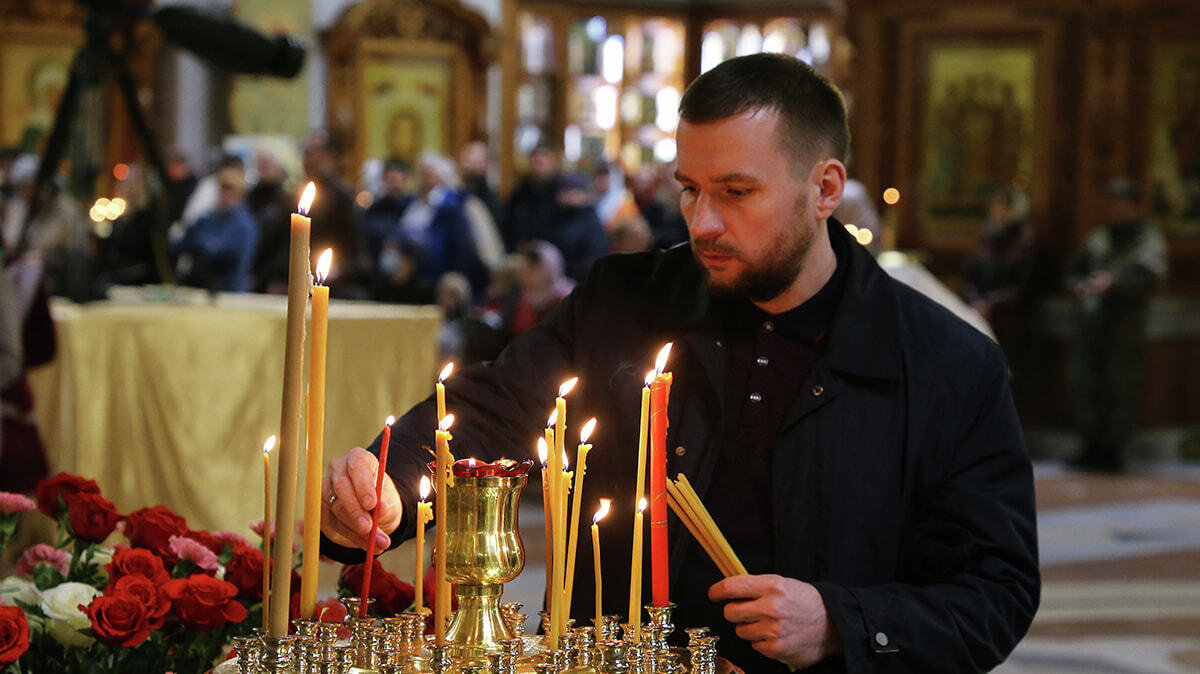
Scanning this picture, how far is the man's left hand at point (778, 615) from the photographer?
1679 mm

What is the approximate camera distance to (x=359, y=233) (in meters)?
8.92

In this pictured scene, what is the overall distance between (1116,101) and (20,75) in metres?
8.62

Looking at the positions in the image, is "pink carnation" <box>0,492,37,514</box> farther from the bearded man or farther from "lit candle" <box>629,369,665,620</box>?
"lit candle" <box>629,369,665,620</box>

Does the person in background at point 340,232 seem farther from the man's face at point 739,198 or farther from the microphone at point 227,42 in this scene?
the man's face at point 739,198

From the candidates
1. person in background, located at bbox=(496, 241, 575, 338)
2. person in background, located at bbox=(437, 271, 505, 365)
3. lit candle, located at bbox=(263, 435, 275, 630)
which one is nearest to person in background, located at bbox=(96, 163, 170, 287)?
person in background, located at bbox=(437, 271, 505, 365)

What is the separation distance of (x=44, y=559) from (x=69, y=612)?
0.29 m

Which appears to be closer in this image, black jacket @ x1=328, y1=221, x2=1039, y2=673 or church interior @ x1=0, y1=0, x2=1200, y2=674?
black jacket @ x1=328, y1=221, x2=1039, y2=673

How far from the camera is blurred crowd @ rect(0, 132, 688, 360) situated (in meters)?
5.90

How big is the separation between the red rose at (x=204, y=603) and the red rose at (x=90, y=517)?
10.8 inches

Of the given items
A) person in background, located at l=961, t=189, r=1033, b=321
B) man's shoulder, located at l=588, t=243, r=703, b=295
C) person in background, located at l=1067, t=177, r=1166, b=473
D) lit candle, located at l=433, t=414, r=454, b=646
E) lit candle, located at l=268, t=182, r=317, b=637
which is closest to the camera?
lit candle, located at l=268, t=182, r=317, b=637

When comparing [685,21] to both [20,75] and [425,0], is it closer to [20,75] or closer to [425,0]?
[425,0]

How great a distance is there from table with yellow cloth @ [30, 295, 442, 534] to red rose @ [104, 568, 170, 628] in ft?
11.3

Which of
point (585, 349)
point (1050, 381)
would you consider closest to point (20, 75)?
point (1050, 381)

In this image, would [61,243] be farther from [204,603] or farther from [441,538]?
[441,538]
